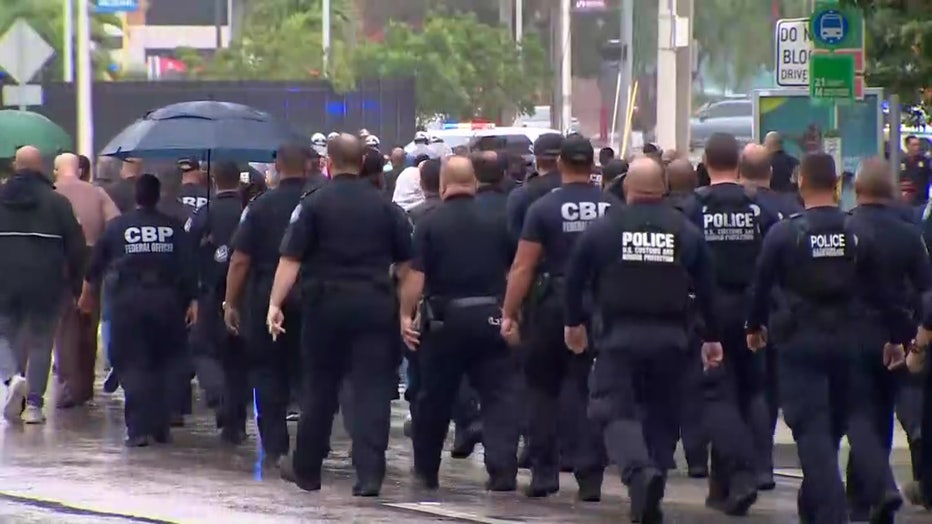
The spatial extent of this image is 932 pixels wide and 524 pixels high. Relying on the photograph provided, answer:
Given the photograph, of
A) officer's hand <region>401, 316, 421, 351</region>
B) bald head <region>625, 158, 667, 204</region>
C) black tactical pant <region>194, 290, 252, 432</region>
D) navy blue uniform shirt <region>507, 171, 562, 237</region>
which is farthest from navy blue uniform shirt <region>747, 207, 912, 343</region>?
black tactical pant <region>194, 290, 252, 432</region>

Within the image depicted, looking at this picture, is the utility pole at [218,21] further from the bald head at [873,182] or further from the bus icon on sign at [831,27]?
the bald head at [873,182]

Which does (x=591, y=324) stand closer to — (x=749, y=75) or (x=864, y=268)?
(x=864, y=268)

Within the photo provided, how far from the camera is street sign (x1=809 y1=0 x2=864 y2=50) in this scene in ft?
54.2

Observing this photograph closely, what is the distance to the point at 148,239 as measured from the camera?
14102mm

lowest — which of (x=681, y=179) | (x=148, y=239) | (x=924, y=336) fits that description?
(x=924, y=336)

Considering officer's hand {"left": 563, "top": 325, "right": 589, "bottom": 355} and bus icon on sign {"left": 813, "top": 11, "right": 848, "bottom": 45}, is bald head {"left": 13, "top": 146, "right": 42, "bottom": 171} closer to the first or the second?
officer's hand {"left": 563, "top": 325, "right": 589, "bottom": 355}

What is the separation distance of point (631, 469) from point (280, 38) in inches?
1855

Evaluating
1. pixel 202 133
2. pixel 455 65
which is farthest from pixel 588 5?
pixel 202 133

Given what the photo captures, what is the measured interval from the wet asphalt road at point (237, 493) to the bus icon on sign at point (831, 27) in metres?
3.87

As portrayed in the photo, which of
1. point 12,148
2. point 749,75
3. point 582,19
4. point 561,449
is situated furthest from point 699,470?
point 582,19

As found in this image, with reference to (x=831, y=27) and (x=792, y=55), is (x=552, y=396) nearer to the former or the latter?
(x=831, y=27)

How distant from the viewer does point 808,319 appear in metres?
10.2

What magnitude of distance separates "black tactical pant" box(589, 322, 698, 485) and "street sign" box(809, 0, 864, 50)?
6.55 m

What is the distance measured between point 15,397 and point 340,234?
15.3ft
